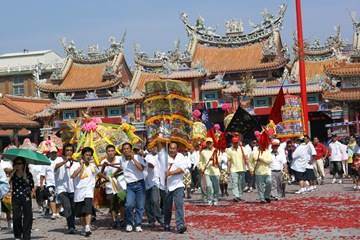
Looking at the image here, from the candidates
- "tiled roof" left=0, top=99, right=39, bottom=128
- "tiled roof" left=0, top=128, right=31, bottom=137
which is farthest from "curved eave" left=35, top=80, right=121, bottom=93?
"tiled roof" left=0, top=99, right=39, bottom=128

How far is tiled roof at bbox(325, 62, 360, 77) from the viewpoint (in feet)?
116

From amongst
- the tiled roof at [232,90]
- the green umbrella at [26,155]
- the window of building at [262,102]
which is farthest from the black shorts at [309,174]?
the tiled roof at [232,90]

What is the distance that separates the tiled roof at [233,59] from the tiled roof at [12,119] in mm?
12378

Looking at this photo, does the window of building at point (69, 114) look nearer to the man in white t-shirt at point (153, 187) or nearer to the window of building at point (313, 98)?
the window of building at point (313, 98)

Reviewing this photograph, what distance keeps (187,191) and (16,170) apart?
7.90 meters

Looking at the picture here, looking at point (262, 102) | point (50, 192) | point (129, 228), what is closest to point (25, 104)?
point (262, 102)

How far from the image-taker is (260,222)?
12.0 metres

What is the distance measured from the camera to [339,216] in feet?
40.4

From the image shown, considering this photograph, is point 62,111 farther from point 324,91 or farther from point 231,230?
point 231,230

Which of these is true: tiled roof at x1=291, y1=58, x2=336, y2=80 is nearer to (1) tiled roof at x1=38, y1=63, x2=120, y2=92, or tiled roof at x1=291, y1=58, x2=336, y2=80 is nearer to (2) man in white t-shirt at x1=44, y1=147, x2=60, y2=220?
(1) tiled roof at x1=38, y1=63, x2=120, y2=92

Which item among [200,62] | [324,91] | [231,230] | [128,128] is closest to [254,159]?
[128,128]

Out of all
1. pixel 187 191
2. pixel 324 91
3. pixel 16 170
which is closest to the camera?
pixel 16 170

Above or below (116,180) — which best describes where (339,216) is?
below

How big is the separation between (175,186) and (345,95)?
85.5 feet
